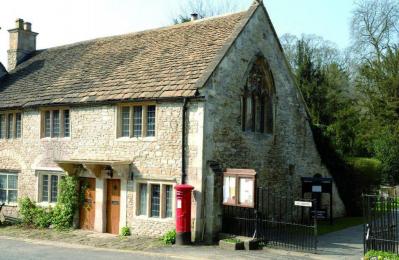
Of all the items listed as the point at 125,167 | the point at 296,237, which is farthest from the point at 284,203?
the point at 125,167

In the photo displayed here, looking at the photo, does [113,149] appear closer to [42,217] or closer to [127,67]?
[127,67]

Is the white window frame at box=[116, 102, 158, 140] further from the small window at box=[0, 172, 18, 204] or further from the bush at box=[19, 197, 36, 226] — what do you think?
the small window at box=[0, 172, 18, 204]

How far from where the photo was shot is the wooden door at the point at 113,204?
1844 cm

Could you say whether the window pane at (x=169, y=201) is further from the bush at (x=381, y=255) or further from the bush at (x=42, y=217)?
the bush at (x=381, y=255)

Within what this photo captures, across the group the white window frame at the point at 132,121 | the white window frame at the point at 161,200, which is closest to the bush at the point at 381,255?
the white window frame at the point at 161,200

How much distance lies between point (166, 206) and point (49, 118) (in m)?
7.63

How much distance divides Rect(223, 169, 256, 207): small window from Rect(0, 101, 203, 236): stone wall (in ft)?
3.13

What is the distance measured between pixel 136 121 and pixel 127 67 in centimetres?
333

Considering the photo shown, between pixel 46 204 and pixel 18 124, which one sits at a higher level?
pixel 18 124

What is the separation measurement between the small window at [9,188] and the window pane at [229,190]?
11181mm

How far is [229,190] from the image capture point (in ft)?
52.6

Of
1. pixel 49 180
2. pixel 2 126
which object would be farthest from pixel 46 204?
pixel 2 126

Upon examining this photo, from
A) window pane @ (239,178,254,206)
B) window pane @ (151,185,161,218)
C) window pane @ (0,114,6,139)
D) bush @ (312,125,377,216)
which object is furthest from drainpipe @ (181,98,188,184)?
window pane @ (0,114,6,139)

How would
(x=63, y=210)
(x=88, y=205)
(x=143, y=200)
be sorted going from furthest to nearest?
(x=63, y=210) → (x=88, y=205) → (x=143, y=200)
